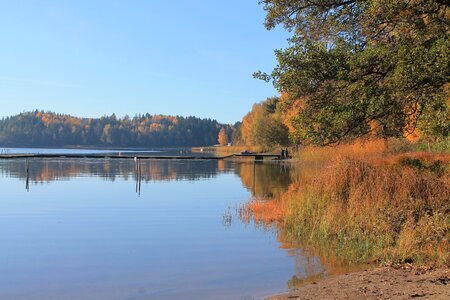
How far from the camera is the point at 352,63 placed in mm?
12555

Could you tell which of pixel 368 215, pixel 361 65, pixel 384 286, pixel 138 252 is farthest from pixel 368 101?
pixel 138 252

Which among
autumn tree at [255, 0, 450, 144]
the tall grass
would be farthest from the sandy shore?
autumn tree at [255, 0, 450, 144]

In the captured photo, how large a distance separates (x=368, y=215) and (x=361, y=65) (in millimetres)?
4398

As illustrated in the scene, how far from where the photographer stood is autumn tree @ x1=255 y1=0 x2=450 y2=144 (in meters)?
12.0

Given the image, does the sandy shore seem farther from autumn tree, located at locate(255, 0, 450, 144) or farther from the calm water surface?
autumn tree, located at locate(255, 0, 450, 144)

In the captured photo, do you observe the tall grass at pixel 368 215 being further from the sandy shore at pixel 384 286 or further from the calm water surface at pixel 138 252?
the calm water surface at pixel 138 252

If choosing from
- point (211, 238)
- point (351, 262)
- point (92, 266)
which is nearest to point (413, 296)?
point (351, 262)

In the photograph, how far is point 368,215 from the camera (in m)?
13.9

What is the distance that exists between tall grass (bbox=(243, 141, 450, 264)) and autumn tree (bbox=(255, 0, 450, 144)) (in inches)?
79.2

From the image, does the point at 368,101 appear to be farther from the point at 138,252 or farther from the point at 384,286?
the point at 138,252

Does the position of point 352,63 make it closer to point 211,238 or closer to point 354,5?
point 354,5

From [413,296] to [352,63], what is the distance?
683cm

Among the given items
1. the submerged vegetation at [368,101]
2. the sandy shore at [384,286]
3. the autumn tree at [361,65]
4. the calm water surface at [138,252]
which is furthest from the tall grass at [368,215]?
the autumn tree at [361,65]

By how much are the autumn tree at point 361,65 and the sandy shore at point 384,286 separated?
4.68m
